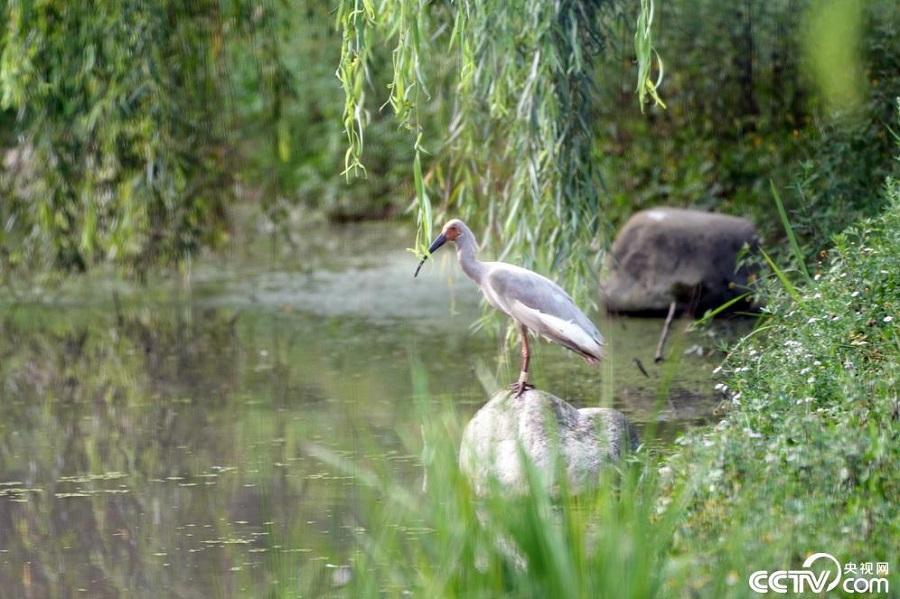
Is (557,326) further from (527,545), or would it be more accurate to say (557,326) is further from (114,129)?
(114,129)

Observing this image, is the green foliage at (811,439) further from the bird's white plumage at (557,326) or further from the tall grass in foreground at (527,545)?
the bird's white plumage at (557,326)

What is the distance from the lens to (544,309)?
6.05 meters

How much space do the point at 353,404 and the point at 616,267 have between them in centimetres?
250

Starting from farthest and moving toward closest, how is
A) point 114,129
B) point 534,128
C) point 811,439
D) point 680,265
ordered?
point 680,265 < point 114,129 < point 534,128 < point 811,439

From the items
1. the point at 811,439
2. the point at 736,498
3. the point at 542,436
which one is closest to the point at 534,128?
the point at 542,436

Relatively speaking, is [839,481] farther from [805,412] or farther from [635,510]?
[635,510]

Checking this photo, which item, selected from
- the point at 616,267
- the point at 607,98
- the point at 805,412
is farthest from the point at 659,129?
the point at 805,412

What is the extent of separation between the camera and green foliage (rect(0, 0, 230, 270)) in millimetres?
8180

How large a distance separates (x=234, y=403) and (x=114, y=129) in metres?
1.70

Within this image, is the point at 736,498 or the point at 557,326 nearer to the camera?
the point at 736,498

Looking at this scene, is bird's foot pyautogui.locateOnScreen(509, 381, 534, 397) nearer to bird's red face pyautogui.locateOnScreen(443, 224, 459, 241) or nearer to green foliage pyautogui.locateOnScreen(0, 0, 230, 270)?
bird's red face pyautogui.locateOnScreen(443, 224, 459, 241)

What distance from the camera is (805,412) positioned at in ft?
16.6

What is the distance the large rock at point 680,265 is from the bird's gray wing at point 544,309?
4.10 m

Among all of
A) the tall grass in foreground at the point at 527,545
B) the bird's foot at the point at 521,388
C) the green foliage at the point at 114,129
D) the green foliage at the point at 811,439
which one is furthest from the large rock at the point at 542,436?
the green foliage at the point at 114,129
